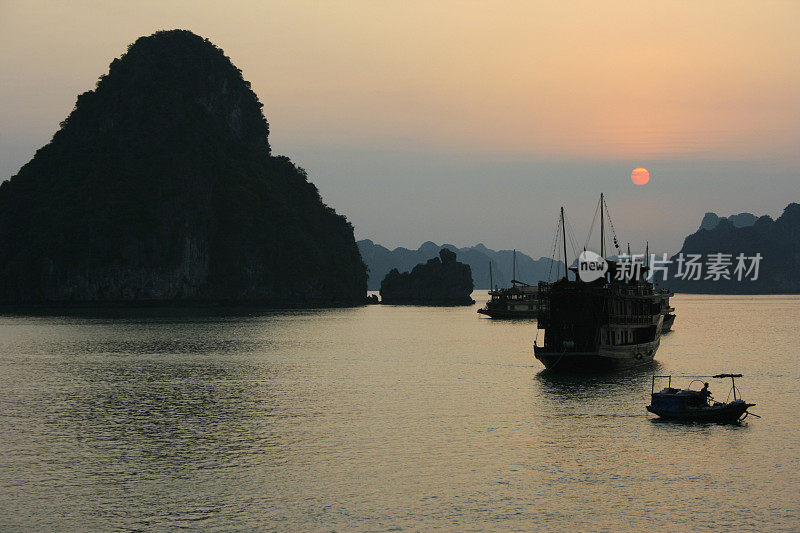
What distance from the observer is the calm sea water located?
3266 centimetres

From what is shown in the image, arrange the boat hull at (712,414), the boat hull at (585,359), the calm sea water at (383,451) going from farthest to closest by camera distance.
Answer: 1. the boat hull at (585,359)
2. the boat hull at (712,414)
3. the calm sea water at (383,451)

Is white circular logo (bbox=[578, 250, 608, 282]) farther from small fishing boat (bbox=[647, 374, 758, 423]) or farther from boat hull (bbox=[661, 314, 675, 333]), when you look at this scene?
boat hull (bbox=[661, 314, 675, 333])

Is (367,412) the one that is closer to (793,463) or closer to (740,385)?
(793,463)

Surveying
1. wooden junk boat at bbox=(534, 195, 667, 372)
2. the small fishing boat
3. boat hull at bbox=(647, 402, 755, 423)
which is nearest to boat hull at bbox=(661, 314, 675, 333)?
wooden junk boat at bbox=(534, 195, 667, 372)

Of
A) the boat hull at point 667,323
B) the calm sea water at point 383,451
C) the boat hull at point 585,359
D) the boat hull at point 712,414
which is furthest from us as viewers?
the boat hull at point 667,323

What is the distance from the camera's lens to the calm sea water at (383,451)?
32.7 m

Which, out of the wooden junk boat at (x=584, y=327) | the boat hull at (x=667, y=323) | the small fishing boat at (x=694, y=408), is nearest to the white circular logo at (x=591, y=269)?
the wooden junk boat at (x=584, y=327)

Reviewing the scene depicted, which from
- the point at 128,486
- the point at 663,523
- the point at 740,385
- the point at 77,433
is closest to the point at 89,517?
the point at 128,486

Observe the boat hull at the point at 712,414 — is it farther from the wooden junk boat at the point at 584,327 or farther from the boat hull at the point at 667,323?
the boat hull at the point at 667,323

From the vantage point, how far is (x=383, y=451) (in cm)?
4353

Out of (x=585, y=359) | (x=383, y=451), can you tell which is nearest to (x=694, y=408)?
(x=383, y=451)

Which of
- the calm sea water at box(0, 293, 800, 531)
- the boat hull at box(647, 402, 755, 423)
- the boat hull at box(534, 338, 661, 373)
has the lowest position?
the calm sea water at box(0, 293, 800, 531)

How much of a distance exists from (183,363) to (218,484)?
190 feet

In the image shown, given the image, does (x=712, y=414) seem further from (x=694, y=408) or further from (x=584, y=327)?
(x=584, y=327)
